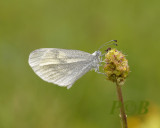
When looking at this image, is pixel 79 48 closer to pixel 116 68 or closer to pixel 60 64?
pixel 60 64

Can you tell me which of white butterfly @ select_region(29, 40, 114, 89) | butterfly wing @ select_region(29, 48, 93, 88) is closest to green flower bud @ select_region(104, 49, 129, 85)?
white butterfly @ select_region(29, 40, 114, 89)

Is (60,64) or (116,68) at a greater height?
(60,64)

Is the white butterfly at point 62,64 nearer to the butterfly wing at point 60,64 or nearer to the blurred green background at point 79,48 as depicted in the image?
the butterfly wing at point 60,64

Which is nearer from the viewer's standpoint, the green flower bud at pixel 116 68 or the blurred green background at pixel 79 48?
the green flower bud at pixel 116 68

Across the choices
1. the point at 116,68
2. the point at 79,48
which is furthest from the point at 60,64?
the point at 79,48

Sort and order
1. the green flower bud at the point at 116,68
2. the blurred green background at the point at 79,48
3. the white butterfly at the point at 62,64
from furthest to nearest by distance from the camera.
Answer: the blurred green background at the point at 79,48, the white butterfly at the point at 62,64, the green flower bud at the point at 116,68

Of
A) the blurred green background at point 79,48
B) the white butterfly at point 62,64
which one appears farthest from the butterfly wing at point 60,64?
the blurred green background at point 79,48

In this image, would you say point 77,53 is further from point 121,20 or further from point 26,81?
point 121,20
